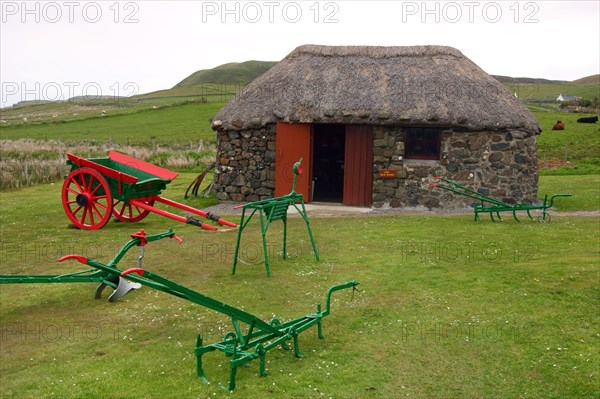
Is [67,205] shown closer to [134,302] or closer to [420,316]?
[134,302]

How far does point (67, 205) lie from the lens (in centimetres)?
1578

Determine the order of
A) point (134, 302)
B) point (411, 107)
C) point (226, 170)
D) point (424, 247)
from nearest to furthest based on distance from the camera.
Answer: point (134, 302) → point (424, 247) → point (411, 107) → point (226, 170)

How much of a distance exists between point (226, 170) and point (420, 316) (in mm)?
11878

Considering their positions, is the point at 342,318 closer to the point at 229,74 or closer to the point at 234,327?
the point at 234,327

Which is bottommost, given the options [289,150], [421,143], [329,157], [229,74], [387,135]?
[329,157]

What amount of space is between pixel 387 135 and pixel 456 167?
230 cm

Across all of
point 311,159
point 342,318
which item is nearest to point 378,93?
point 311,159

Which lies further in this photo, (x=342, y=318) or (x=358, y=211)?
(x=358, y=211)

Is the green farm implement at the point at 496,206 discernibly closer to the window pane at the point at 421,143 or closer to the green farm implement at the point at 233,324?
the window pane at the point at 421,143

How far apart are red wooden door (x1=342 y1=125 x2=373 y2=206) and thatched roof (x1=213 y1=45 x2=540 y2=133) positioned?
0.67 meters

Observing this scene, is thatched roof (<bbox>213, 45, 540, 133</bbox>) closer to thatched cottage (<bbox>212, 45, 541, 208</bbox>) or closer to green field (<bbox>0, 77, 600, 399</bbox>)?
thatched cottage (<bbox>212, 45, 541, 208</bbox>)

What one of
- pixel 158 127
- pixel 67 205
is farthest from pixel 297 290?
pixel 158 127

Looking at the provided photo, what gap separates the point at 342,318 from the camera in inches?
358

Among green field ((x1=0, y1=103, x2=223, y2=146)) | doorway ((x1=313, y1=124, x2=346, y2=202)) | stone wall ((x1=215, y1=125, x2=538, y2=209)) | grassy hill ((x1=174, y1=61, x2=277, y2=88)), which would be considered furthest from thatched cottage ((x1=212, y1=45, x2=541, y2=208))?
grassy hill ((x1=174, y1=61, x2=277, y2=88))
